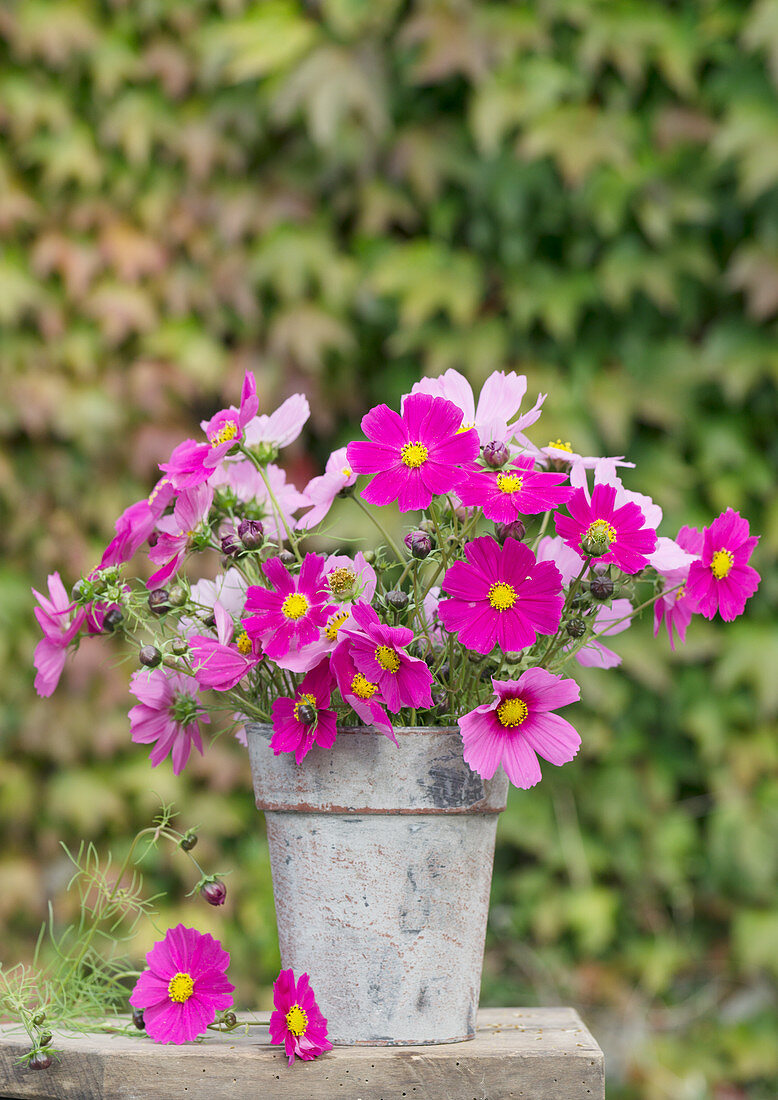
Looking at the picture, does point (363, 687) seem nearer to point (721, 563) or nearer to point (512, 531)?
point (512, 531)

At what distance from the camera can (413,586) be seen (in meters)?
0.75

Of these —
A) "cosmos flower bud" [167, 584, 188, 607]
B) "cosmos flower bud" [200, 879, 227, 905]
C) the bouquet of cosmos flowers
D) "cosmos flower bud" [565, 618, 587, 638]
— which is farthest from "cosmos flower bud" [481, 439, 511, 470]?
"cosmos flower bud" [200, 879, 227, 905]

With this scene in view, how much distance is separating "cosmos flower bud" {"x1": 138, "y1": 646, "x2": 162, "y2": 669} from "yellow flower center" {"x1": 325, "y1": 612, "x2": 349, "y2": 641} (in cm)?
11

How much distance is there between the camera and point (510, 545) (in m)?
0.65

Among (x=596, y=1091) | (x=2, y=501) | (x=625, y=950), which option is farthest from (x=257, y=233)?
(x=596, y=1091)

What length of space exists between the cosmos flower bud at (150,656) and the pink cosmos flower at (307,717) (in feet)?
0.26

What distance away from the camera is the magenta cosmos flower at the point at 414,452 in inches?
26.0

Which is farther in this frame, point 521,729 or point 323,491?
point 323,491

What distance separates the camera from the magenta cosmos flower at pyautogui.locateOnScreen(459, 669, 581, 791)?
656mm

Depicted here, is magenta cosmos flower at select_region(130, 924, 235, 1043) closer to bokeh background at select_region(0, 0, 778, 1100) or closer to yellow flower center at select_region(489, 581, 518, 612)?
yellow flower center at select_region(489, 581, 518, 612)

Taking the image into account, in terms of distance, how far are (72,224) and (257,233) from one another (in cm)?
31

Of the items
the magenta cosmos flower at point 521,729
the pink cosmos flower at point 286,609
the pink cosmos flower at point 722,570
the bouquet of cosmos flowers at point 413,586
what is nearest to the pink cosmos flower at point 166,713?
the bouquet of cosmos flowers at point 413,586

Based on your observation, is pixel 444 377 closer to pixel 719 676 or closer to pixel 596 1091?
pixel 596 1091

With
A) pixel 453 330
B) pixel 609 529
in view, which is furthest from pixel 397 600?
pixel 453 330
